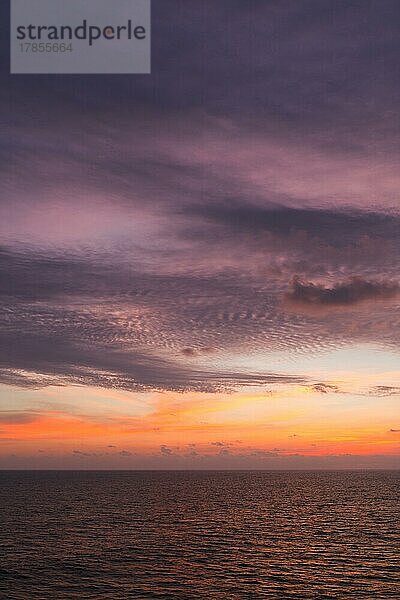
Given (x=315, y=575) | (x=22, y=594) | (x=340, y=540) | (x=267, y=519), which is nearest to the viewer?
(x=22, y=594)

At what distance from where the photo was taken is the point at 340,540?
89.4 m

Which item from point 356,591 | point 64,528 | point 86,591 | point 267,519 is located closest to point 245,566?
point 356,591

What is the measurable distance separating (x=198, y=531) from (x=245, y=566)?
3002 centimetres

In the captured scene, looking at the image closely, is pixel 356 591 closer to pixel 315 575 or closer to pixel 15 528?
pixel 315 575

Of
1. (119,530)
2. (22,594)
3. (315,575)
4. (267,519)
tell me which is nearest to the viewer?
(22,594)

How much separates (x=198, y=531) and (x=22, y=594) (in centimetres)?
4593

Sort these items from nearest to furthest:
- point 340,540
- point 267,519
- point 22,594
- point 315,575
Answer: point 22,594 < point 315,575 < point 340,540 < point 267,519

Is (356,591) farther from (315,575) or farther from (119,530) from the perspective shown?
(119,530)

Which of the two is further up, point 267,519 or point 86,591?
point 86,591

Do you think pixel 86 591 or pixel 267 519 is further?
pixel 267 519

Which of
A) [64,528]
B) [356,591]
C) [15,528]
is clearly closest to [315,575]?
[356,591]

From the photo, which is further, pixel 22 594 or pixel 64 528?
pixel 64 528

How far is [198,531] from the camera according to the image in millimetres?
97125

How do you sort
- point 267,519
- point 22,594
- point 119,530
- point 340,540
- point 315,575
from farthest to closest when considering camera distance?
point 267,519 < point 119,530 < point 340,540 < point 315,575 < point 22,594
